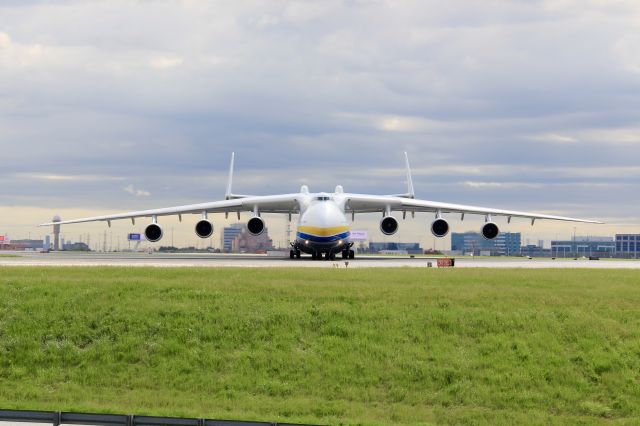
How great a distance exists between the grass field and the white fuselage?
63.2 feet

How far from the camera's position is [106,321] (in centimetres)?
2288

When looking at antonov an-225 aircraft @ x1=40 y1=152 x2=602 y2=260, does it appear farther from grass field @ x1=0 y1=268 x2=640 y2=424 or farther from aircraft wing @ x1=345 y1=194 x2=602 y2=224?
grass field @ x1=0 y1=268 x2=640 y2=424

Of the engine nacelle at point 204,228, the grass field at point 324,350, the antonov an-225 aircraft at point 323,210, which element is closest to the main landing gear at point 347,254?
the antonov an-225 aircraft at point 323,210

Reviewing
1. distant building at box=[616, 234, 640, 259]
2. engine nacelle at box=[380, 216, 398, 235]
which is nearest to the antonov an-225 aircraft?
engine nacelle at box=[380, 216, 398, 235]

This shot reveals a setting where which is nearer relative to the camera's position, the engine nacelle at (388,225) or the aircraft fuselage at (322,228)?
the aircraft fuselage at (322,228)

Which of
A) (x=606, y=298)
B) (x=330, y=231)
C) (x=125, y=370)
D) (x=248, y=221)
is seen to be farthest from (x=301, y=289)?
(x=248, y=221)

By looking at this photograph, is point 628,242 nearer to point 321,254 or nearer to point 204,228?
point 321,254

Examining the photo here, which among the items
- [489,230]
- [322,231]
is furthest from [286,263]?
[489,230]

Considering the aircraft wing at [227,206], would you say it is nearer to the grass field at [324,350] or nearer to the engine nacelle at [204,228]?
the engine nacelle at [204,228]

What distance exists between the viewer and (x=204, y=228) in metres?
50.2

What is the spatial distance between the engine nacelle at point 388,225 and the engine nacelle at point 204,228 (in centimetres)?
1003

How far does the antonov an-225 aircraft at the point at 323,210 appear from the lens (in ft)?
156

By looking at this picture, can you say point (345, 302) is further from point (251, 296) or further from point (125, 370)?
point (125, 370)

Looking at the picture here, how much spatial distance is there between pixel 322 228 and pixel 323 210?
115 centimetres
